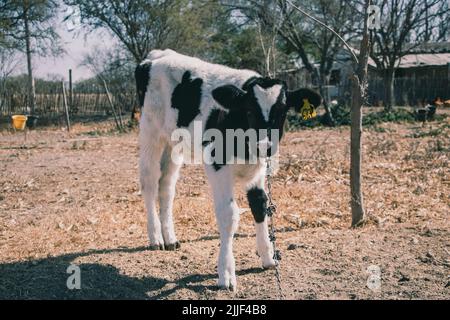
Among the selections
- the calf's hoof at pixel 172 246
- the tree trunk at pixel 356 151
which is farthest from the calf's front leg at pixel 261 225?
the tree trunk at pixel 356 151

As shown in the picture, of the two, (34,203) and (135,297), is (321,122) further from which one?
(135,297)

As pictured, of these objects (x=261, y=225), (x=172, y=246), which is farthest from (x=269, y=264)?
(x=172, y=246)

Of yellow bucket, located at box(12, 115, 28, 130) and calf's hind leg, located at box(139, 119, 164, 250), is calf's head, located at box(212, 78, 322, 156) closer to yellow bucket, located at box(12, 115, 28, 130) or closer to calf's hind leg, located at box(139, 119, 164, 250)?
calf's hind leg, located at box(139, 119, 164, 250)

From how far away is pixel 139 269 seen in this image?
4750 millimetres

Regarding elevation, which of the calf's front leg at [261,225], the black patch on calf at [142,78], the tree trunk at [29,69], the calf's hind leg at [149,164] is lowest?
the calf's front leg at [261,225]

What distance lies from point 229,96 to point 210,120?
438 millimetres

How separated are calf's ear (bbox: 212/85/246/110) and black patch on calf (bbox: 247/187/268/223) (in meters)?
0.94

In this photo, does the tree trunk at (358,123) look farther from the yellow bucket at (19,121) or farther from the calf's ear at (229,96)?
the yellow bucket at (19,121)

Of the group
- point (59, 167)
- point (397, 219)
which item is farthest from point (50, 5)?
point (397, 219)

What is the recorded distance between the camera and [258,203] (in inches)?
193

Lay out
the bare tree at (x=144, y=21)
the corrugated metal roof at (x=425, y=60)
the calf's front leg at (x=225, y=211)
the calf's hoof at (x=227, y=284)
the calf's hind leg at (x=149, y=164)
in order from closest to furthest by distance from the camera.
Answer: the calf's hoof at (x=227, y=284), the calf's front leg at (x=225, y=211), the calf's hind leg at (x=149, y=164), the bare tree at (x=144, y=21), the corrugated metal roof at (x=425, y=60)

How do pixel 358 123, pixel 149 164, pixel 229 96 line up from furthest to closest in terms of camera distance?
Result: pixel 358 123
pixel 149 164
pixel 229 96

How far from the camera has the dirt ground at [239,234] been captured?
4324mm

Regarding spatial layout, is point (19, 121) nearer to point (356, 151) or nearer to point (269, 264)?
point (356, 151)
